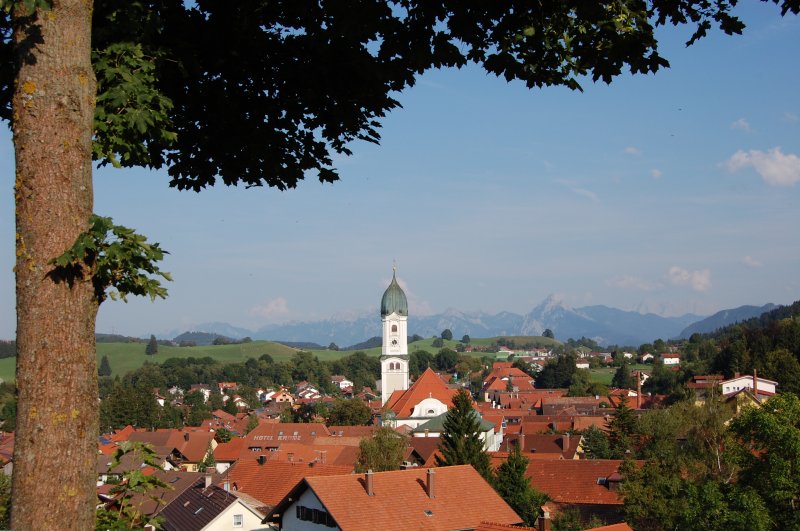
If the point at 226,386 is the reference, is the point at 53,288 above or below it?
above

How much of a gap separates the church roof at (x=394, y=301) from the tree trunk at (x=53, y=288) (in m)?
91.6

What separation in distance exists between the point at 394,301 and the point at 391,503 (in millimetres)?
68171

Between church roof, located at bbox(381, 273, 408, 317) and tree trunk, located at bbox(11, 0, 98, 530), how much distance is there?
91.6 metres

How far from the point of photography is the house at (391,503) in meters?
28.0

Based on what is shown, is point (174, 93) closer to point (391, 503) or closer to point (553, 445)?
point (391, 503)

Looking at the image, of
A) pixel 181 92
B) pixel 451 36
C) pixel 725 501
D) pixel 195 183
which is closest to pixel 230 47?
pixel 181 92

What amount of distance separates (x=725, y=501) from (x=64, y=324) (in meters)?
27.4

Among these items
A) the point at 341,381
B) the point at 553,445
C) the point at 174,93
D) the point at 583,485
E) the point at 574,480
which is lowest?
the point at 341,381

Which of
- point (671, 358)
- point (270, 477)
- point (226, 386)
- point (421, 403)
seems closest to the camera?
point (270, 477)

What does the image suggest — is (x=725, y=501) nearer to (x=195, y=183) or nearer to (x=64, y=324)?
(x=195, y=183)

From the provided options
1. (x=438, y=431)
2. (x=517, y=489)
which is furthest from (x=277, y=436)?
(x=517, y=489)

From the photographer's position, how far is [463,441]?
45406 millimetres

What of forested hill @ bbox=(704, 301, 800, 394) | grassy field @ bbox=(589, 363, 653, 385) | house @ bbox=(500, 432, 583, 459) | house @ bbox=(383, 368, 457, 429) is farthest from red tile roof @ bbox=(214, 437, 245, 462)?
grassy field @ bbox=(589, 363, 653, 385)

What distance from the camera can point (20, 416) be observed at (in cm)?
374
